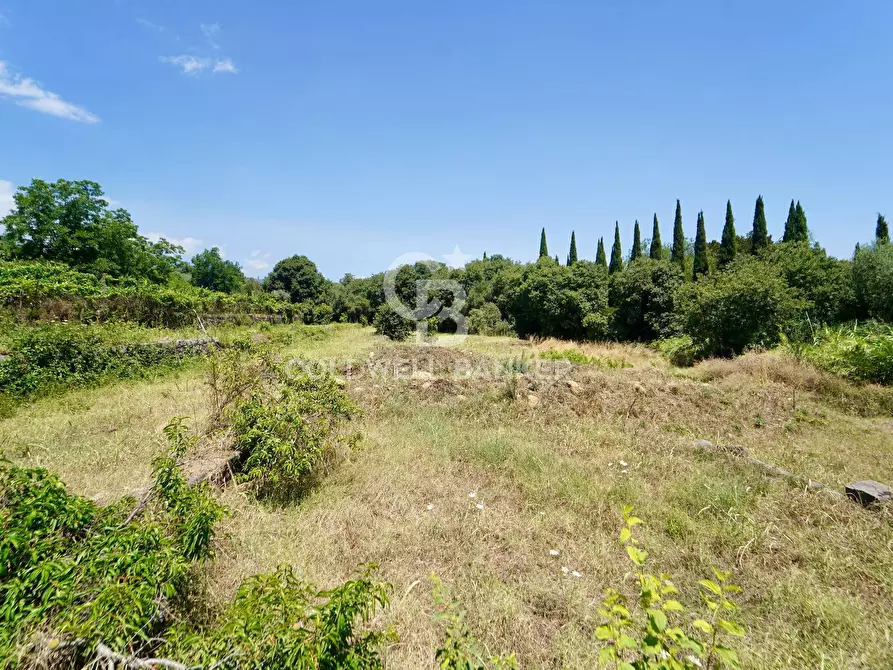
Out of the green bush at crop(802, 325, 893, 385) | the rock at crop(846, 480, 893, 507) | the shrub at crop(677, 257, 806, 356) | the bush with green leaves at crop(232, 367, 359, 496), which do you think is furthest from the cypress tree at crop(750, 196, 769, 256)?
the bush with green leaves at crop(232, 367, 359, 496)

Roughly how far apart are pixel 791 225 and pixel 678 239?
9437 mm

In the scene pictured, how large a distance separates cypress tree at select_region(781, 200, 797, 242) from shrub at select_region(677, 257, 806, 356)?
26.7 meters

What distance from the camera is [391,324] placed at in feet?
56.3

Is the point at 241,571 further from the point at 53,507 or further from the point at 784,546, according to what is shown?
the point at 784,546

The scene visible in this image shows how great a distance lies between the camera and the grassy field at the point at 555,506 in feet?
7.79

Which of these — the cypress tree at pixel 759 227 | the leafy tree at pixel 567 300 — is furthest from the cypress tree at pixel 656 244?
the leafy tree at pixel 567 300

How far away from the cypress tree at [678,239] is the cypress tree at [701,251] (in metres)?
1.19

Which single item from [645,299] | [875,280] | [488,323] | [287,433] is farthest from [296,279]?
[875,280]

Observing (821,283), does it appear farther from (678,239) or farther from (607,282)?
(678,239)

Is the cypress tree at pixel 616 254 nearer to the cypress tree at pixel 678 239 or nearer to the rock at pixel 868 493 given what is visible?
the cypress tree at pixel 678 239

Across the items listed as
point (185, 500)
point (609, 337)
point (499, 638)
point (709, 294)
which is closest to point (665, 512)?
point (499, 638)

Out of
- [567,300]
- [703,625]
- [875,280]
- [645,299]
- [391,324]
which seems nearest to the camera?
[703,625]

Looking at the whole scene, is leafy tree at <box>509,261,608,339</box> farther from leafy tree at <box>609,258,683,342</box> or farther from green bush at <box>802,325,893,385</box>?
green bush at <box>802,325,893,385</box>

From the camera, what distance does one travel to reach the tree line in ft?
40.5
